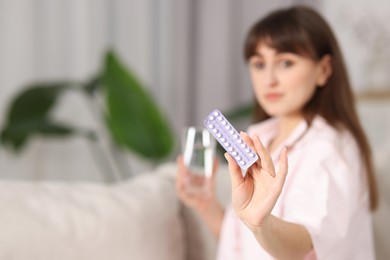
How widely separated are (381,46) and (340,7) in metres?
0.25

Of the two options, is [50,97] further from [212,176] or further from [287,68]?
[287,68]

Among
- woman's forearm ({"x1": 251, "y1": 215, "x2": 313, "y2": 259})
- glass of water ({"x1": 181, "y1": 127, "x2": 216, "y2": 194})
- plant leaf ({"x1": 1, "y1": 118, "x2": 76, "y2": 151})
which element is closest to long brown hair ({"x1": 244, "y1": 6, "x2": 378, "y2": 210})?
glass of water ({"x1": 181, "y1": 127, "x2": 216, "y2": 194})

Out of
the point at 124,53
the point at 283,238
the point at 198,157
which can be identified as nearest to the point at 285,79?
the point at 198,157

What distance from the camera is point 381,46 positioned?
2.24 m

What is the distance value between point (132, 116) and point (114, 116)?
7cm

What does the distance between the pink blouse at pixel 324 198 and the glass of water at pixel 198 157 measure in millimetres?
127

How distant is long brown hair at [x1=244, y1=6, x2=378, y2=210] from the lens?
4.18ft

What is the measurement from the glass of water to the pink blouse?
127 mm

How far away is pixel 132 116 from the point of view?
2348mm

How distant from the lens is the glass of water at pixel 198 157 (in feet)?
4.51

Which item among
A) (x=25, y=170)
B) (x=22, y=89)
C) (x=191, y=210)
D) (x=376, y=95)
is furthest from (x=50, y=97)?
(x=376, y=95)

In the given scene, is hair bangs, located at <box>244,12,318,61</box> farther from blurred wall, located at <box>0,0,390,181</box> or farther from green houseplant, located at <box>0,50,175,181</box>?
Answer: blurred wall, located at <box>0,0,390,181</box>

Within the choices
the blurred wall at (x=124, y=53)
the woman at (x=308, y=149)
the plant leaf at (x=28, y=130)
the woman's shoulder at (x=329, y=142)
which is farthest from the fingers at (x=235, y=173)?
the blurred wall at (x=124, y=53)

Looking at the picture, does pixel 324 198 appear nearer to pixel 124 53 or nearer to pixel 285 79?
pixel 285 79
